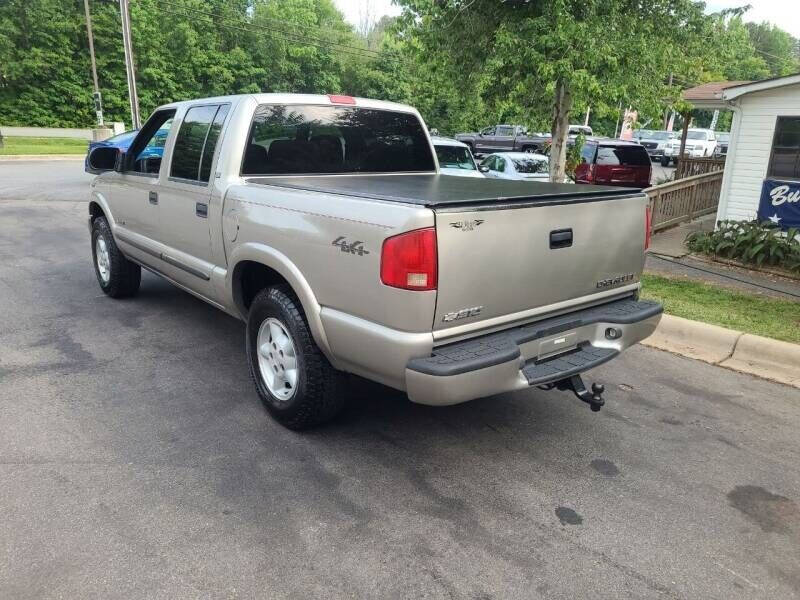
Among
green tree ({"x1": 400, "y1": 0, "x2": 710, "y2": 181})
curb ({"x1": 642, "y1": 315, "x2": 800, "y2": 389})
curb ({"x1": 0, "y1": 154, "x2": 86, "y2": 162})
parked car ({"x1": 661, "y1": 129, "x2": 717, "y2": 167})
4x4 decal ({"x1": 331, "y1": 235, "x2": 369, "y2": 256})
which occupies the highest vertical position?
green tree ({"x1": 400, "y1": 0, "x2": 710, "y2": 181})

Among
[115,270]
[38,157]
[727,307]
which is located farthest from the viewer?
[38,157]

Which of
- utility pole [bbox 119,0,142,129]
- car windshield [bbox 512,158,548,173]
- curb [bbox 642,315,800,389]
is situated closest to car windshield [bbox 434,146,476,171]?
car windshield [bbox 512,158,548,173]

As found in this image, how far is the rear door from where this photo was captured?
55.3 ft

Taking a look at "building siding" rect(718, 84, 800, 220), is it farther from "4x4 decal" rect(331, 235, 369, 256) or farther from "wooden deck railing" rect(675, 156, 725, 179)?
"4x4 decal" rect(331, 235, 369, 256)

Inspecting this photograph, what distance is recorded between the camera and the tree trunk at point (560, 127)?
915 centimetres

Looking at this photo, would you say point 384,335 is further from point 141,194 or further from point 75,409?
point 141,194

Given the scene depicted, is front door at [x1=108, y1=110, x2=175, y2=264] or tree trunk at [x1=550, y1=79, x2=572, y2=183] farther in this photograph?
tree trunk at [x1=550, y1=79, x2=572, y2=183]

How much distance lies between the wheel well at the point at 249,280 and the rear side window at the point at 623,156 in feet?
47.9

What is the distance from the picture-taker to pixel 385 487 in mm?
3256

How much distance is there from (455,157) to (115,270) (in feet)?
26.0

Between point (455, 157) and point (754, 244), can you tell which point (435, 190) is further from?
point (455, 157)

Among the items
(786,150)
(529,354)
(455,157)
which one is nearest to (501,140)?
(455,157)

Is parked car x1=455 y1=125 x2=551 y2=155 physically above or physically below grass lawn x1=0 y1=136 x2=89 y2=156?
above

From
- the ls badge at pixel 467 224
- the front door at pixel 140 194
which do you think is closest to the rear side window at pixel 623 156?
the front door at pixel 140 194
